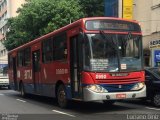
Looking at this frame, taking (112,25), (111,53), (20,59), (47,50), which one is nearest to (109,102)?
(111,53)

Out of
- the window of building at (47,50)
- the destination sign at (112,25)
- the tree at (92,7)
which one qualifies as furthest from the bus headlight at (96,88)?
the tree at (92,7)

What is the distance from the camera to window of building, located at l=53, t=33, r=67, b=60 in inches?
595

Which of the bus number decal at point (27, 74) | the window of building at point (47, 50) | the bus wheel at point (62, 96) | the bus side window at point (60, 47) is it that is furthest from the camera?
the bus number decal at point (27, 74)

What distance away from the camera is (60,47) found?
51.0 feet

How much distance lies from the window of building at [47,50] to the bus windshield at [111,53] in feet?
11.9

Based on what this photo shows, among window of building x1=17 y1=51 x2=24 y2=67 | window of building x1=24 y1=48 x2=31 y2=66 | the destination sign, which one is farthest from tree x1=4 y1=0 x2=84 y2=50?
the destination sign

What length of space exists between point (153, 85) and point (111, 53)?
113 inches

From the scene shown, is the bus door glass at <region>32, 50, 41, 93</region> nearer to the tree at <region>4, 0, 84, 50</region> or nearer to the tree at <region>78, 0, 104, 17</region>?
the tree at <region>4, 0, 84, 50</region>

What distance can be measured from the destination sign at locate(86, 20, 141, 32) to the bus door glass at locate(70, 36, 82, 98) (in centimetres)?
82

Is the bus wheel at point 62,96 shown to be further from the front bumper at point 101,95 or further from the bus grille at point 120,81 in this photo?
the bus grille at point 120,81

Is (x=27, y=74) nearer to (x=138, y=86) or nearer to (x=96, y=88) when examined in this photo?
(x=96, y=88)

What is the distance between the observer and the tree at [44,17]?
40713 mm

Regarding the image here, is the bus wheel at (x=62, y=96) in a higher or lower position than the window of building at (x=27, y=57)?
lower

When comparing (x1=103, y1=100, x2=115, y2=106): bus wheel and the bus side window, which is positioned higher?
the bus side window
